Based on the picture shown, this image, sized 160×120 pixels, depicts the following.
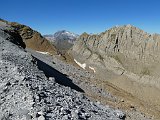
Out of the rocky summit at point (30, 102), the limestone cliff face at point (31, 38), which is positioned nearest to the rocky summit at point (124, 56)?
the limestone cliff face at point (31, 38)

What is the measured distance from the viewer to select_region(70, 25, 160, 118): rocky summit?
126669 millimetres

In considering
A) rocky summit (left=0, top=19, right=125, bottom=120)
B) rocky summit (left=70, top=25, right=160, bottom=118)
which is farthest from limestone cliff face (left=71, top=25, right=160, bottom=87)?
rocky summit (left=0, top=19, right=125, bottom=120)

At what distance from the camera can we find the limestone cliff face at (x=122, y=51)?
14751cm

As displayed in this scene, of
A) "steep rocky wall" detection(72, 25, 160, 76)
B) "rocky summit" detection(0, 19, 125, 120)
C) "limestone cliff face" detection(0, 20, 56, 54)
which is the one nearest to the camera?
"rocky summit" detection(0, 19, 125, 120)

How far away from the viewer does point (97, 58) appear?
6024 inches

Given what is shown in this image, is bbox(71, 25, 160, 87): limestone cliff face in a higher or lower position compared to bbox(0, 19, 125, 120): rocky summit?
higher

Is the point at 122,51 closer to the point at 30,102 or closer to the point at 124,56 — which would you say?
the point at 124,56

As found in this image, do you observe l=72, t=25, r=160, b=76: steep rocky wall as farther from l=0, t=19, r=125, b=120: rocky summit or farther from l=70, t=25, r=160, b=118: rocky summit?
l=0, t=19, r=125, b=120: rocky summit

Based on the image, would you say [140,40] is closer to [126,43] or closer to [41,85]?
[126,43]

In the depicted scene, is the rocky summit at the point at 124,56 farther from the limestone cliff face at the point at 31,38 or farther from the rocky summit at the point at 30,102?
the rocky summit at the point at 30,102

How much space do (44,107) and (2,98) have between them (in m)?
2.00

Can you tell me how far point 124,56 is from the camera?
167625mm

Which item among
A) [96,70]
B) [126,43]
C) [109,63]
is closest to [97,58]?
[109,63]

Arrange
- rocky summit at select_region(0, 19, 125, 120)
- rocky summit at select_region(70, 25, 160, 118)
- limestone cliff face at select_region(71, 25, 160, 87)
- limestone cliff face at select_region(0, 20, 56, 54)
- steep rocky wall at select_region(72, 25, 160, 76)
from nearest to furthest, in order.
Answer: rocky summit at select_region(0, 19, 125, 120) → limestone cliff face at select_region(0, 20, 56, 54) → rocky summit at select_region(70, 25, 160, 118) → limestone cliff face at select_region(71, 25, 160, 87) → steep rocky wall at select_region(72, 25, 160, 76)
